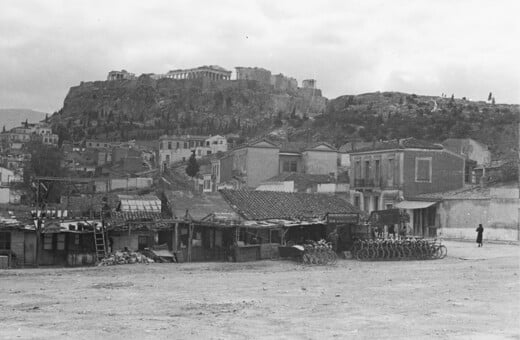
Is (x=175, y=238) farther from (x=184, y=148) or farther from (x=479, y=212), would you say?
(x=184, y=148)

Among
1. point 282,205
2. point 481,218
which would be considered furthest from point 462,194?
point 282,205

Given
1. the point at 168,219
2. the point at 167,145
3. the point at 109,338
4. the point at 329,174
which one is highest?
the point at 167,145

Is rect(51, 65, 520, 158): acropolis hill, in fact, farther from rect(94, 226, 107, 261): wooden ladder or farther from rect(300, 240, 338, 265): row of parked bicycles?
rect(94, 226, 107, 261): wooden ladder

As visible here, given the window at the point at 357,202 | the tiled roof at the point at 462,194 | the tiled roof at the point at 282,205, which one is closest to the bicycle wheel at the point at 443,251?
the tiled roof at the point at 282,205

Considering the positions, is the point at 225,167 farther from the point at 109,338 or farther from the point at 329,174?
the point at 109,338

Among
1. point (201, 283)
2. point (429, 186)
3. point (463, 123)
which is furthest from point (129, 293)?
point (463, 123)

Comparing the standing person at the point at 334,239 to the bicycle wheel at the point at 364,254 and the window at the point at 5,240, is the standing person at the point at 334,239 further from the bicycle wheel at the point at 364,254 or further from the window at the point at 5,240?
the window at the point at 5,240
